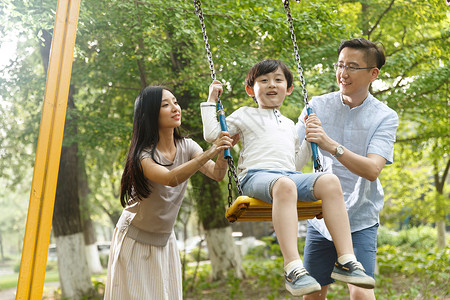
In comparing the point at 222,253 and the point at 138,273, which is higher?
the point at 138,273

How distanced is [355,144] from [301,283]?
1028 millimetres

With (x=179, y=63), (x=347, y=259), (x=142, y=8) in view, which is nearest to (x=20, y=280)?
(x=347, y=259)

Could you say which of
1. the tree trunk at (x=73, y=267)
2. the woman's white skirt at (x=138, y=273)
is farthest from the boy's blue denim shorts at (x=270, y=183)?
the tree trunk at (x=73, y=267)

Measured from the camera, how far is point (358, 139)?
2.92m

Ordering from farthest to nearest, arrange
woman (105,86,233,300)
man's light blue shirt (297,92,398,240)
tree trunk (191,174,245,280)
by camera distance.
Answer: tree trunk (191,174,245,280)
woman (105,86,233,300)
man's light blue shirt (297,92,398,240)

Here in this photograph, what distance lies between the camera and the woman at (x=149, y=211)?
116 inches

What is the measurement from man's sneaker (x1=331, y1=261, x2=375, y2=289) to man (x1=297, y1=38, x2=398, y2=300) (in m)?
0.36

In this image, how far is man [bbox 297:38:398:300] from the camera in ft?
8.85

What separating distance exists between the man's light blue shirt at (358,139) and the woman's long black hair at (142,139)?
0.90 metres

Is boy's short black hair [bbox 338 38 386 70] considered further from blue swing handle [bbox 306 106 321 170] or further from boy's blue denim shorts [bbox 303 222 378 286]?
boy's blue denim shorts [bbox 303 222 378 286]

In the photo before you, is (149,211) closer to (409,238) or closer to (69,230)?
(69,230)

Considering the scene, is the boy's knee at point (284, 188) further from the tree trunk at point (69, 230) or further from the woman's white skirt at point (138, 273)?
the tree trunk at point (69, 230)

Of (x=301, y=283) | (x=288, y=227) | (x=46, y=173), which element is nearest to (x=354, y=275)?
(x=301, y=283)

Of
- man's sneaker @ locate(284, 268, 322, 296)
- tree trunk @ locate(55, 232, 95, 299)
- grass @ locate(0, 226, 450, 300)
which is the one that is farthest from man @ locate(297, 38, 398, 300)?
tree trunk @ locate(55, 232, 95, 299)
